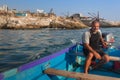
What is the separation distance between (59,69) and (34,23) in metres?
81.0

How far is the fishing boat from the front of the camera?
6.10m

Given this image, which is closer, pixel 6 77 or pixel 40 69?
pixel 6 77

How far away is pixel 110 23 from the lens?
136m

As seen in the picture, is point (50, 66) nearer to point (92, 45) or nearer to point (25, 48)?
point (92, 45)

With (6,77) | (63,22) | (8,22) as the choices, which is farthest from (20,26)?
(6,77)

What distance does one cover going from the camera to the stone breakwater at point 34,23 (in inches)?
3221

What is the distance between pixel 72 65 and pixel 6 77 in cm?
521

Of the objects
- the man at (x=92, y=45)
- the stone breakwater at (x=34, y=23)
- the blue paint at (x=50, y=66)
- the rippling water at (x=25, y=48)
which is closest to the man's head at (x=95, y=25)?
the man at (x=92, y=45)

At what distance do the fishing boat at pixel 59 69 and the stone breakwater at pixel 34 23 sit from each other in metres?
71.6

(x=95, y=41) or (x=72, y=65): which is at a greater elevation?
(x=95, y=41)

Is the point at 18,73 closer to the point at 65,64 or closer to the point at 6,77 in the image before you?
the point at 6,77

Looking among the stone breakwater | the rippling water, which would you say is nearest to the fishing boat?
the rippling water

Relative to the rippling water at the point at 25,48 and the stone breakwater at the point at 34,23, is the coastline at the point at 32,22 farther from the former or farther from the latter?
the rippling water at the point at 25,48

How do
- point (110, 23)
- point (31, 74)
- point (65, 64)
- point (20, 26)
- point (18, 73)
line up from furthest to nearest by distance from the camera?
point (110, 23), point (20, 26), point (65, 64), point (31, 74), point (18, 73)
